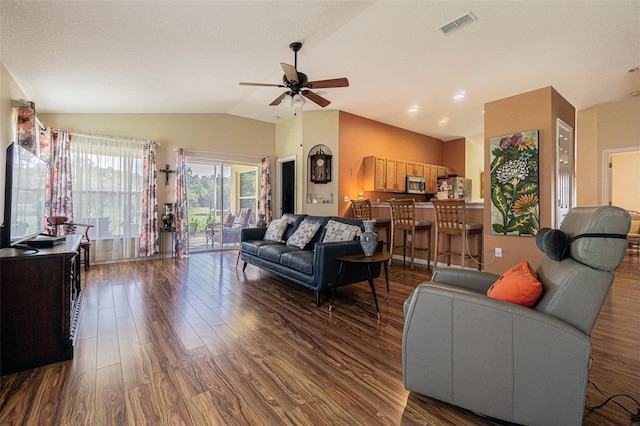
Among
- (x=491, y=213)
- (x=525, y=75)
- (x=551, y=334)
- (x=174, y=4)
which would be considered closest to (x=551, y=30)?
(x=525, y=75)

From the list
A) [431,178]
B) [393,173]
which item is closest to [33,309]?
[393,173]

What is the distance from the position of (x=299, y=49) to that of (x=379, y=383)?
3.50 m

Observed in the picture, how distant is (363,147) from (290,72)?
344cm

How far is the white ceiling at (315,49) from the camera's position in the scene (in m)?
2.60

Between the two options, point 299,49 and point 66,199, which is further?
point 66,199

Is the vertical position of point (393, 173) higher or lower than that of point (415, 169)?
lower

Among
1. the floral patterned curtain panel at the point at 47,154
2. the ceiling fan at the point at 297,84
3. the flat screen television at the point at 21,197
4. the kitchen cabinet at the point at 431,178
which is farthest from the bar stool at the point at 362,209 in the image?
the floral patterned curtain panel at the point at 47,154

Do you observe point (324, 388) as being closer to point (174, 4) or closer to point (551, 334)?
point (551, 334)

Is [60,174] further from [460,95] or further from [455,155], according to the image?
[455,155]

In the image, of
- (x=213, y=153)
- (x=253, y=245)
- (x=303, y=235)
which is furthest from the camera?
(x=213, y=153)

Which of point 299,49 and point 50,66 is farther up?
point 299,49

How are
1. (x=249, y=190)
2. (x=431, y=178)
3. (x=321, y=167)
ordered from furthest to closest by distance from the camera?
(x=431, y=178)
(x=249, y=190)
(x=321, y=167)

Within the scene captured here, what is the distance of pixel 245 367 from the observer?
1.86 m

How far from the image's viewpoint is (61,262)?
1.95 m
